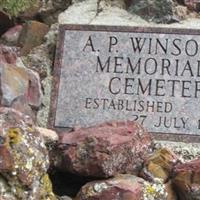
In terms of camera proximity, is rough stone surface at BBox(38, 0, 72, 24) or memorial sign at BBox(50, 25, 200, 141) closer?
memorial sign at BBox(50, 25, 200, 141)

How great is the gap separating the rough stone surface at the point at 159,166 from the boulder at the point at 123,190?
0.25 ft

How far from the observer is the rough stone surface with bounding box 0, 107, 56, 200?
3012 millimetres

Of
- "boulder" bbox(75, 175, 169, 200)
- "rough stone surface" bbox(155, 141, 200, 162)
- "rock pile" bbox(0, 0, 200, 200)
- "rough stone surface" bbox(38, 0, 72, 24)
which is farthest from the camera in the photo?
"rough stone surface" bbox(38, 0, 72, 24)

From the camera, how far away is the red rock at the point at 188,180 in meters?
3.38

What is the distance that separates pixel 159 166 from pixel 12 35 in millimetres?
Result: 1817

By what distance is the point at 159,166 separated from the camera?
3.60 m

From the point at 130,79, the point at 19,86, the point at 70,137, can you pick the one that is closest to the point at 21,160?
the point at 70,137

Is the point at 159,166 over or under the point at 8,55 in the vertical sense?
under

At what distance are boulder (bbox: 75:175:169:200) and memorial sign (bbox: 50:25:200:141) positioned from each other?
984 millimetres

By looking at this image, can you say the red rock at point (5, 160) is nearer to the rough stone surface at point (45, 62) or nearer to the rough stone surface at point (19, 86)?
the rough stone surface at point (19, 86)

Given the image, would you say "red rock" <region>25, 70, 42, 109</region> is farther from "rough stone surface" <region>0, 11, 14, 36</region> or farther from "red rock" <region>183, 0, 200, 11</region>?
"red rock" <region>183, 0, 200, 11</region>

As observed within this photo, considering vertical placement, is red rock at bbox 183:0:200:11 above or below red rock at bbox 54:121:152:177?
above

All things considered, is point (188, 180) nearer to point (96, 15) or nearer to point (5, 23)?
point (96, 15)

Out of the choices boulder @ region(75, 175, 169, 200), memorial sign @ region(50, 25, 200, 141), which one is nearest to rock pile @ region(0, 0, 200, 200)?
boulder @ region(75, 175, 169, 200)
